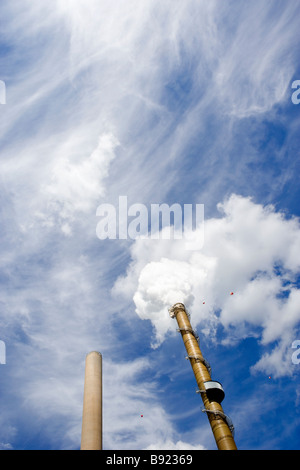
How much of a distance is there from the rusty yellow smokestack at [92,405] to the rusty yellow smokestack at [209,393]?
6618 millimetres

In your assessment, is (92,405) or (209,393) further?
(209,393)

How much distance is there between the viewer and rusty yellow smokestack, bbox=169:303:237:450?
14.8m

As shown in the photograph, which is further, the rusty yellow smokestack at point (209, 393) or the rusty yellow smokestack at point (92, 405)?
the rusty yellow smokestack at point (209, 393)

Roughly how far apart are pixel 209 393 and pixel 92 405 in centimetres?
731

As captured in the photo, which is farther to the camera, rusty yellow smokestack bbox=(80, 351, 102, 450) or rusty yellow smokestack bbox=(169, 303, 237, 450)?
rusty yellow smokestack bbox=(169, 303, 237, 450)

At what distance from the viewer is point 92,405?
1602 centimetres

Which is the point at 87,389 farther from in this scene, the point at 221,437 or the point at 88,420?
the point at 221,437

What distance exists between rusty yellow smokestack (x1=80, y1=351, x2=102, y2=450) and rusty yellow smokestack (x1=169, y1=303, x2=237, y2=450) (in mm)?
6618

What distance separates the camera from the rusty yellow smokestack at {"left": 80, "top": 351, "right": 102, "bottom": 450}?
1445cm

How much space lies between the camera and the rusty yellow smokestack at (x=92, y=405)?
1445cm

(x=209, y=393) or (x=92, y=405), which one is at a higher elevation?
(x=92, y=405)
